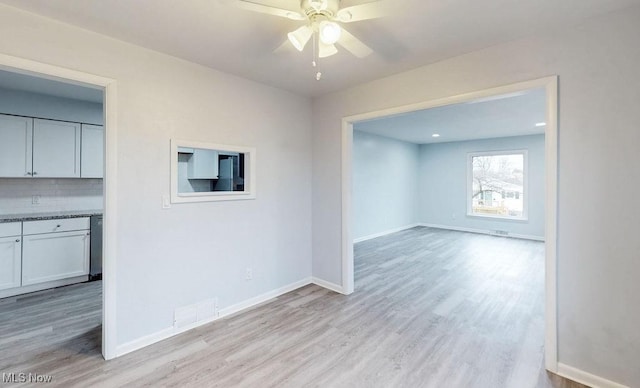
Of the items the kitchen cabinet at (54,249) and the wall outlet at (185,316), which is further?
the kitchen cabinet at (54,249)

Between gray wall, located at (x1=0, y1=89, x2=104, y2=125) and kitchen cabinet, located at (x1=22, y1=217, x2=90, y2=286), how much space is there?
136 centimetres

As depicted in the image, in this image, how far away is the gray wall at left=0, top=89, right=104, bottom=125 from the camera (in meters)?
3.42

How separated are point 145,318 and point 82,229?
7.23 feet

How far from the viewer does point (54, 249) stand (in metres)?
3.53

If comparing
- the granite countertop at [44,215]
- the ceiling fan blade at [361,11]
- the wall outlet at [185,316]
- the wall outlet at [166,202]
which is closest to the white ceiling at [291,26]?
the ceiling fan blade at [361,11]

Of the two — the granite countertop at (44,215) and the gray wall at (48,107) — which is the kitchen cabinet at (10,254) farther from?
the gray wall at (48,107)

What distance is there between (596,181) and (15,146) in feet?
18.8

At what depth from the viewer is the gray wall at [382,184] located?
21.2 feet

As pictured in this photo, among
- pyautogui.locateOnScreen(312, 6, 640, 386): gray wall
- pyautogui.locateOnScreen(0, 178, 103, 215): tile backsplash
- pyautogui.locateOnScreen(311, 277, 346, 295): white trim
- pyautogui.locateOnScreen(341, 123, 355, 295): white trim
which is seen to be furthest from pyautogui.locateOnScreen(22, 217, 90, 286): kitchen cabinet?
pyautogui.locateOnScreen(312, 6, 640, 386): gray wall

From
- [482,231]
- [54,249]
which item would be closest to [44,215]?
[54,249]

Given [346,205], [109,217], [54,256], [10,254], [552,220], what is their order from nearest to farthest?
[552,220]
[109,217]
[10,254]
[346,205]
[54,256]

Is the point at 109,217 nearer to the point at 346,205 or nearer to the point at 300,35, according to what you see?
the point at 300,35

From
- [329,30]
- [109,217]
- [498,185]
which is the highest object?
[329,30]

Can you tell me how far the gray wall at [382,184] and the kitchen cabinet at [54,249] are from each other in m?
4.69
